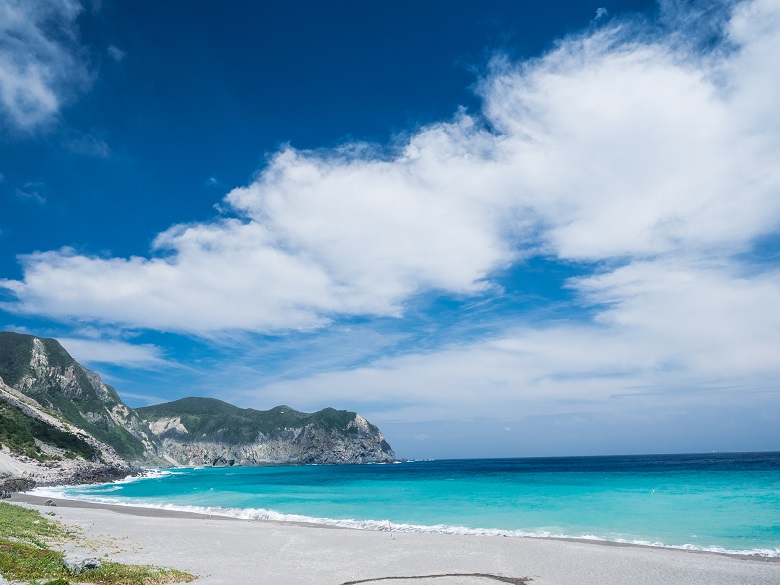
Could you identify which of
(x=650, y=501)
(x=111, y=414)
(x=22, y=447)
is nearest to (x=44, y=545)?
(x=650, y=501)

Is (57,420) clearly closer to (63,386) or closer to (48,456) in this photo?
(48,456)

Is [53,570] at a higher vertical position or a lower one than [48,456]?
higher

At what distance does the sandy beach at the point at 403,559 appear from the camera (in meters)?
18.1

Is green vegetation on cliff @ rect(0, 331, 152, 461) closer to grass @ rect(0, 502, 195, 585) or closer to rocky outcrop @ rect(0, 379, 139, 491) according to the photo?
rocky outcrop @ rect(0, 379, 139, 491)

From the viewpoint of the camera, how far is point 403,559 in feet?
71.4

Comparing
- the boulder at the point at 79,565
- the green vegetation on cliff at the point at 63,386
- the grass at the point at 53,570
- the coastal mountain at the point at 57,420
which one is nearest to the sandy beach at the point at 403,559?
the grass at the point at 53,570

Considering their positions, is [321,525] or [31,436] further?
[31,436]

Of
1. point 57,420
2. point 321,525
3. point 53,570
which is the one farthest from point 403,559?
point 57,420

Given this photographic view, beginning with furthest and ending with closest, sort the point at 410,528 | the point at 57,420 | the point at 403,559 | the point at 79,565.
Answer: the point at 57,420
the point at 410,528
the point at 403,559
the point at 79,565

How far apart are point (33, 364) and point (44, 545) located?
6487 inches

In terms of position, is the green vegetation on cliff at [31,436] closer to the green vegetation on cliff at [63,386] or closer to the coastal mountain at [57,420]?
the coastal mountain at [57,420]

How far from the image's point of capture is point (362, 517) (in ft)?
133

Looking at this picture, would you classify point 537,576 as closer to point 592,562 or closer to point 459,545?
point 592,562

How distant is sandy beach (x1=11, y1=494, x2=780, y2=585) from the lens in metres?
18.1
